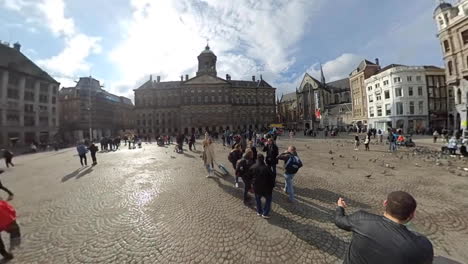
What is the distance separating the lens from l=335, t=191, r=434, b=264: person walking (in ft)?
4.51

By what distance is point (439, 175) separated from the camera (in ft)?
24.7

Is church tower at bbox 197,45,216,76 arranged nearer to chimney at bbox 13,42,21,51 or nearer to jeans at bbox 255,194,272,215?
chimney at bbox 13,42,21,51

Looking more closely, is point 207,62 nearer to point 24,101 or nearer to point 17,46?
point 17,46

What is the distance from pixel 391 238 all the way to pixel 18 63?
57019 mm

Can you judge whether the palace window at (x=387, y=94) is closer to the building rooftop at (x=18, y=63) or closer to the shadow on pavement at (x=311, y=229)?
the shadow on pavement at (x=311, y=229)

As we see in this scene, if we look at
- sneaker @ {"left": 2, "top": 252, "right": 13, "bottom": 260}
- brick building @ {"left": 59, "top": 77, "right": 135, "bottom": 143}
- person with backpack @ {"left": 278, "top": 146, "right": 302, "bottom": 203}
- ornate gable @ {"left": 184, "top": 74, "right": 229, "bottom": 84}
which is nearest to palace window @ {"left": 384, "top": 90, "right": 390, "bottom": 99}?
person with backpack @ {"left": 278, "top": 146, "right": 302, "bottom": 203}

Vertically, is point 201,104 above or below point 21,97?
above

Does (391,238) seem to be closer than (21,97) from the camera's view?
Yes

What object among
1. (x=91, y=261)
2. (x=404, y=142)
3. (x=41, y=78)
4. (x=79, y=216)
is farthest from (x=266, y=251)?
(x=41, y=78)

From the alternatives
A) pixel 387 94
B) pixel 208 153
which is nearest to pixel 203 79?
pixel 387 94

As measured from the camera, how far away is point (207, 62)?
66.4 meters

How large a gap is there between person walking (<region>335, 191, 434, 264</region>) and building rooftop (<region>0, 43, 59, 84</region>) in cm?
5355

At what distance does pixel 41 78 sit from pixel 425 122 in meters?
79.7

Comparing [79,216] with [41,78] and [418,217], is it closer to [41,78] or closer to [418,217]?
[418,217]
